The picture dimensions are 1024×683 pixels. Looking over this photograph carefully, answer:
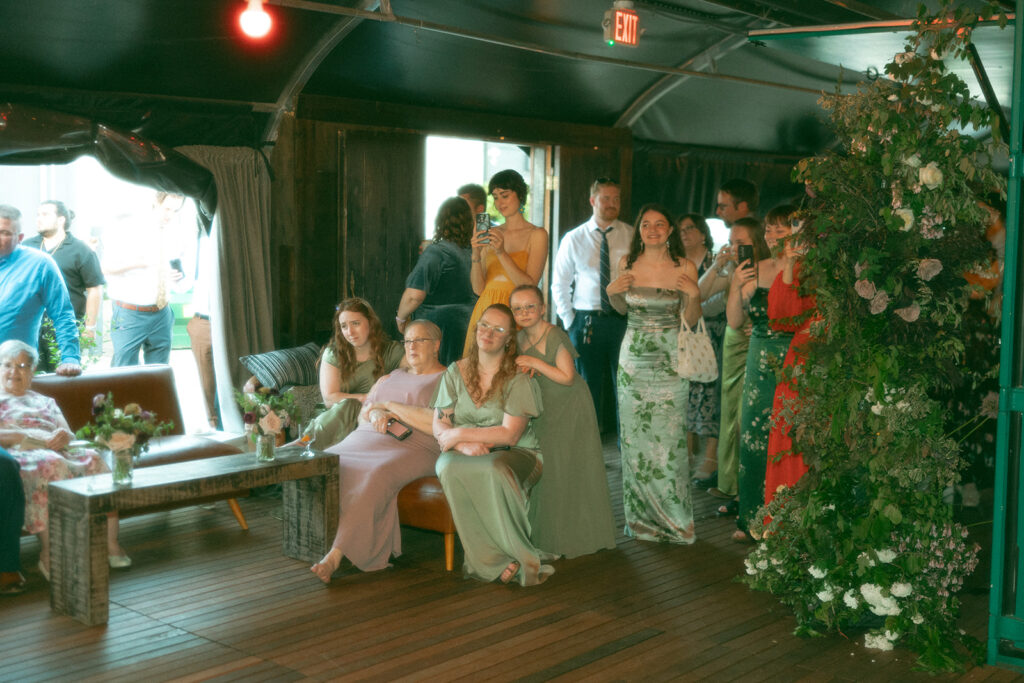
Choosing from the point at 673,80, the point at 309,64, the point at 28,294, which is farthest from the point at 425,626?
the point at 673,80

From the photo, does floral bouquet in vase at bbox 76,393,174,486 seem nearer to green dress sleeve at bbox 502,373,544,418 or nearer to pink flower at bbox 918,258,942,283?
green dress sleeve at bbox 502,373,544,418

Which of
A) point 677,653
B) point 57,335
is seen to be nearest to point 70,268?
point 57,335

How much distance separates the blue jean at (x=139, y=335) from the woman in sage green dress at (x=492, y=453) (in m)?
3.08

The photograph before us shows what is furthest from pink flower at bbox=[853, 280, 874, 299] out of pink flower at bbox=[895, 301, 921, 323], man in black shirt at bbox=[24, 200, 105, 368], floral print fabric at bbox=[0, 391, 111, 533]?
man in black shirt at bbox=[24, 200, 105, 368]

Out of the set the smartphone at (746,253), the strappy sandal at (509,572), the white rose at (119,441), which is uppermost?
the smartphone at (746,253)

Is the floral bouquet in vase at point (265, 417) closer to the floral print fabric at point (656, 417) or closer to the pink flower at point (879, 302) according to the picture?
the floral print fabric at point (656, 417)

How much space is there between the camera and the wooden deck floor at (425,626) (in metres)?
3.87

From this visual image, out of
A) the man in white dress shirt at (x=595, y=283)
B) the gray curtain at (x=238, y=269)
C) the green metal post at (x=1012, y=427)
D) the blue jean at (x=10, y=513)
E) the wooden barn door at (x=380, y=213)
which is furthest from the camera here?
the wooden barn door at (x=380, y=213)

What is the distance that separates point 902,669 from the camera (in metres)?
3.90

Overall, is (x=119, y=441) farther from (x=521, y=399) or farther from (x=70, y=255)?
(x=70, y=255)

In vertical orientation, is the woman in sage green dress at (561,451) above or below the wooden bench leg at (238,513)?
above

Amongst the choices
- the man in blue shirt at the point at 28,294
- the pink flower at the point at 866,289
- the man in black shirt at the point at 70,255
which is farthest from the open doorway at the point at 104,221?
the pink flower at the point at 866,289

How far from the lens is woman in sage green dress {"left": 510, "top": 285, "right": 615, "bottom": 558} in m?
5.23

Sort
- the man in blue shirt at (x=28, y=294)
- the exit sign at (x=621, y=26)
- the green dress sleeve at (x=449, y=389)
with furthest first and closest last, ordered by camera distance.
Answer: the exit sign at (x=621, y=26) → the man in blue shirt at (x=28, y=294) → the green dress sleeve at (x=449, y=389)
